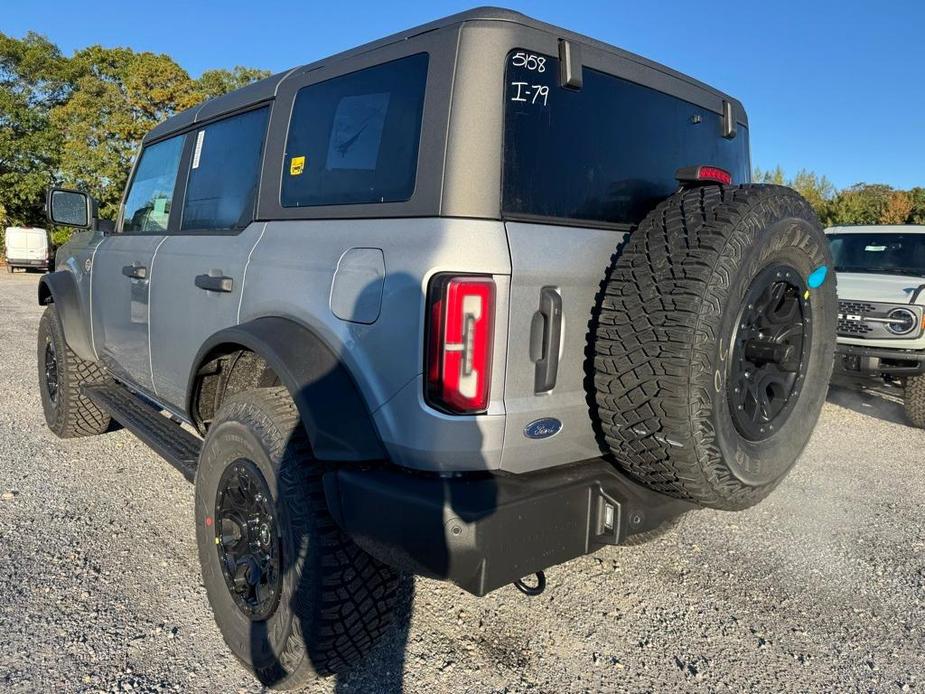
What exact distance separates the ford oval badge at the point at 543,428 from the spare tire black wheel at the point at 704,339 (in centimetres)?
14

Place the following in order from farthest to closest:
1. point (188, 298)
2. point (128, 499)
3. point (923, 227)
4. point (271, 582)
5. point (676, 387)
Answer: point (923, 227) → point (128, 499) → point (188, 298) → point (271, 582) → point (676, 387)

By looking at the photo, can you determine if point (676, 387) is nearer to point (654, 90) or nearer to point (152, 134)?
point (654, 90)

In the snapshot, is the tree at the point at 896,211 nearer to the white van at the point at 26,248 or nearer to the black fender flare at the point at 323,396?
the black fender flare at the point at 323,396

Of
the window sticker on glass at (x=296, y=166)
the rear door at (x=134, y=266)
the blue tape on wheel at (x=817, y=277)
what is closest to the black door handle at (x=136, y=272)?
the rear door at (x=134, y=266)

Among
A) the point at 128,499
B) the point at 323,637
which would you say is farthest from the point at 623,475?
the point at 128,499

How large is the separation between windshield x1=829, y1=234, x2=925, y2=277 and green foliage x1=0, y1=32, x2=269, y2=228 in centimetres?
2070

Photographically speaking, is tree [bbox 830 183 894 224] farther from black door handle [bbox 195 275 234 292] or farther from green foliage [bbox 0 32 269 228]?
black door handle [bbox 195 275 234 292]

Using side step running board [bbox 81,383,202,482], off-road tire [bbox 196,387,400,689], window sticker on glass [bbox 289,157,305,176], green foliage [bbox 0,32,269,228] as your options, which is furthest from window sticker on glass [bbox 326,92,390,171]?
green foliage [bbox 0,32,269,228]

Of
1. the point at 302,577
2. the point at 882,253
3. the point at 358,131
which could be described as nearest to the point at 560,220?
the point at 358,131

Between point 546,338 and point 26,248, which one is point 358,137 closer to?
point 546,338

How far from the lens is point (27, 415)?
18.3 ft

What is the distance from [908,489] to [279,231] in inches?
168

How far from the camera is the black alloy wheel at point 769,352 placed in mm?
2174

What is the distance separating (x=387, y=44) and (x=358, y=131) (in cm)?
30
